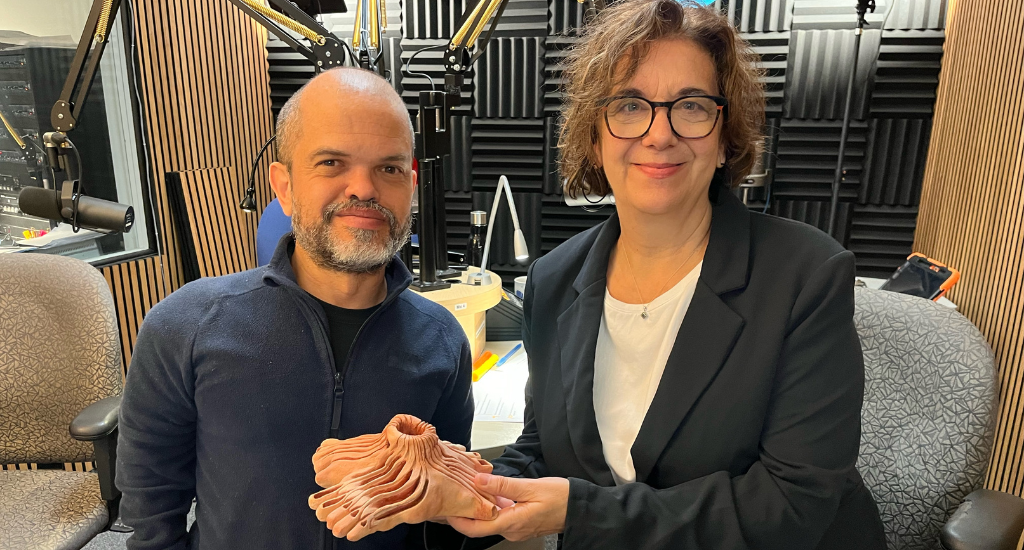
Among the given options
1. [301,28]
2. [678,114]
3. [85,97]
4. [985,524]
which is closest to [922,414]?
[985,524]

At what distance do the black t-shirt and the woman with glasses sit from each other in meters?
0.46

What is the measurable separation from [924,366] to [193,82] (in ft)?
14.0

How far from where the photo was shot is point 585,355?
1.32 m

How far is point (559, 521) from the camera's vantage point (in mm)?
1162

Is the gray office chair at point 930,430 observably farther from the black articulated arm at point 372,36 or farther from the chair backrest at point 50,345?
the chair backrest at point 50,345

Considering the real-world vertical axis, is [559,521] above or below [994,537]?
above

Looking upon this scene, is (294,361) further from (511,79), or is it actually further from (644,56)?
(511,79)

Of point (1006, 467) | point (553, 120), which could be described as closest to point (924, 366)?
point (1006, 467)

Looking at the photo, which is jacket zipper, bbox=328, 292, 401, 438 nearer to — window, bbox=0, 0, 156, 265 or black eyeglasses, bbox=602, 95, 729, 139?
black eyeglasses, bbox=602, 95, 729, 139

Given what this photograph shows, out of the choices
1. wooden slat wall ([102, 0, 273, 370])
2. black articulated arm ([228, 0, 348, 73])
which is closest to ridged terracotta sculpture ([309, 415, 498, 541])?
black articulated arm ([228, 0, 348, 73])

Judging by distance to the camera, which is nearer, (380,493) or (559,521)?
(380,493)

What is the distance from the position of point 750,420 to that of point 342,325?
910mm

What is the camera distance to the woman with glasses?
1.14 meters

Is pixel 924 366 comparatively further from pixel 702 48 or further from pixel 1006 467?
pixel 1006 467
